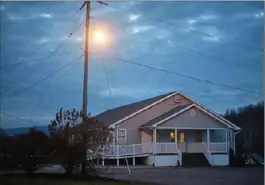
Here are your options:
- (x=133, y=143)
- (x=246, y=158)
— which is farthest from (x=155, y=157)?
(x=246, y=158)

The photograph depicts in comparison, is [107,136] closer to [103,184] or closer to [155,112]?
[103,184]

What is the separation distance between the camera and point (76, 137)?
14844 millimetres

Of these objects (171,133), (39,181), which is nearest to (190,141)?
(171,133)

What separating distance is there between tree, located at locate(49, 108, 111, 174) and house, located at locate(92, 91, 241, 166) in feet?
35.7

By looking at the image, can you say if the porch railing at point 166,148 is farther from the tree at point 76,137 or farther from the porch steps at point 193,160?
the tree at point 76,137

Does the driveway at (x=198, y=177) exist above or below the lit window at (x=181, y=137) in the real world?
below

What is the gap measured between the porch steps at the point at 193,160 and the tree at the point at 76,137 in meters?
12.5

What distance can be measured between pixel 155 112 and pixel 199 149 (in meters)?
3.85

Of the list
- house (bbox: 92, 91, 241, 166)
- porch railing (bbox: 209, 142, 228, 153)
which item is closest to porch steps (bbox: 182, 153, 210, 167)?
house (bbox: 92, 91, 241, 166)

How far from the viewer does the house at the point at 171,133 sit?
1056 inches

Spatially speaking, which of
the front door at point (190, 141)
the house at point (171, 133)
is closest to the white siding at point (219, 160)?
the house at point (171, 133)

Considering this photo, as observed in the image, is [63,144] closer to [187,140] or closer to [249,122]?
[187,140]

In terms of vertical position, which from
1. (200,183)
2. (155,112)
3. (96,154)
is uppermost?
(155,112)

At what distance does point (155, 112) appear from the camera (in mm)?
29625
